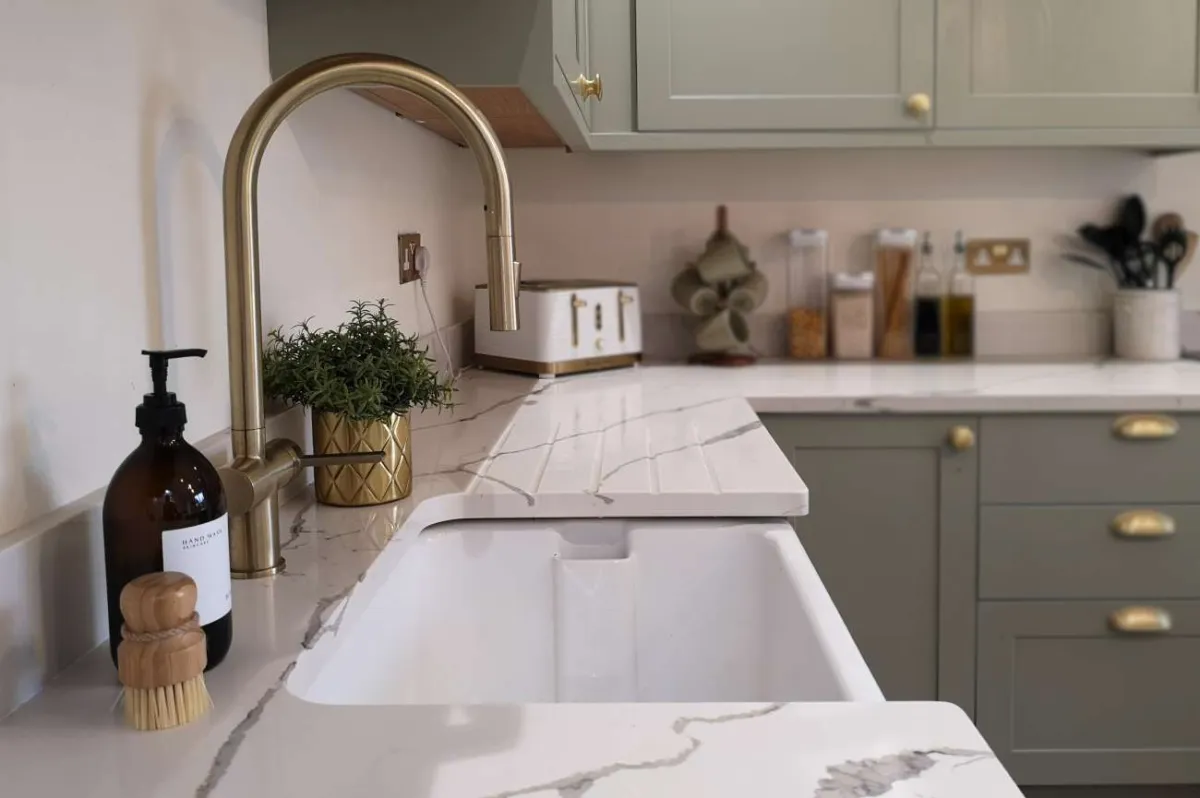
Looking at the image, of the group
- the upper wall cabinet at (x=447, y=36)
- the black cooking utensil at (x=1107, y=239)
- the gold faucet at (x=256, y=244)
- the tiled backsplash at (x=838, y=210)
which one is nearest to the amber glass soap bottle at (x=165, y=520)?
the gold faucet at (x=256, y=244)

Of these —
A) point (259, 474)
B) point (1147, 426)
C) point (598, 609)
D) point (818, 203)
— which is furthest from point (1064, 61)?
point (259, 474)

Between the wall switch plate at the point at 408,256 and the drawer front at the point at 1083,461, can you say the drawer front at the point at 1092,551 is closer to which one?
the drawer front at the point at 1083,461

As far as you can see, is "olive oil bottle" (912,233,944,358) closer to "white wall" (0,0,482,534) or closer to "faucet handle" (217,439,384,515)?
"white wall" (0,0,482,534)

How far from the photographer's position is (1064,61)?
7.24 ft

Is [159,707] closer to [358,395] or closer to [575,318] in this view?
[358,395]

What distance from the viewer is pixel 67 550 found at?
30.2 inches

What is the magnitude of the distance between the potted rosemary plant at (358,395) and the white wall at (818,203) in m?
1.46

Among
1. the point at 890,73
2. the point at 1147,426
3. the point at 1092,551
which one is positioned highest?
the point at 890,73

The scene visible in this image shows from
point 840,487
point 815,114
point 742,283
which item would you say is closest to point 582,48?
point 815,114

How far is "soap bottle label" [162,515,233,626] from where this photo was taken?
0.71 m

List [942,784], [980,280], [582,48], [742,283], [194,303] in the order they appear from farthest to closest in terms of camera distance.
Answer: [980,280]
[742,283]
[582,48]
[194,303]
[942,784]

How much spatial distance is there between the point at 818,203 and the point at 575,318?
73cm

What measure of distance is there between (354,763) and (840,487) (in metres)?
1.50

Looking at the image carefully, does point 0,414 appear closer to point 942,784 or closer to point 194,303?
point 194,303
